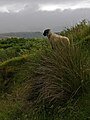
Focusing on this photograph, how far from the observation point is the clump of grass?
8.09m

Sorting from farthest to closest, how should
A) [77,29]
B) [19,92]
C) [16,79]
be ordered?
[77,29]
[16,79]
[19,92]

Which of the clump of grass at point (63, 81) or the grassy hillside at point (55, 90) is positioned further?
the clump of grass at point (63, 81)

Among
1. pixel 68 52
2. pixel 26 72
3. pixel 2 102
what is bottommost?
pixel 2 102

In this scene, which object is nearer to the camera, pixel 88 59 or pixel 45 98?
pixel 45 98

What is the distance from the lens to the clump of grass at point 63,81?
8.09m

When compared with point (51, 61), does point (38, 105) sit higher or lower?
lower

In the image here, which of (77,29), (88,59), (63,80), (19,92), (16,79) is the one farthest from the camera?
(77,29)

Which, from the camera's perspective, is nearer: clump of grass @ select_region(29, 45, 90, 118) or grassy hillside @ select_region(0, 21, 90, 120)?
grassy hillside @ select_region(0, 21, 90, 120)

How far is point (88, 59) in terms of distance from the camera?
8727 mm

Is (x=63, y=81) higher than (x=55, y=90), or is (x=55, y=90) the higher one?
(x=63, y=81)

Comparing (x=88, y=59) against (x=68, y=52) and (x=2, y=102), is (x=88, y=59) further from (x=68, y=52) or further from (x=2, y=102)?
(x=2, y=102)

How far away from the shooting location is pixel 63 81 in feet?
26.6

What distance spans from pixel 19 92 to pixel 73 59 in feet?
6.47

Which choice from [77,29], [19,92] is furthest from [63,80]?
[77,29]
